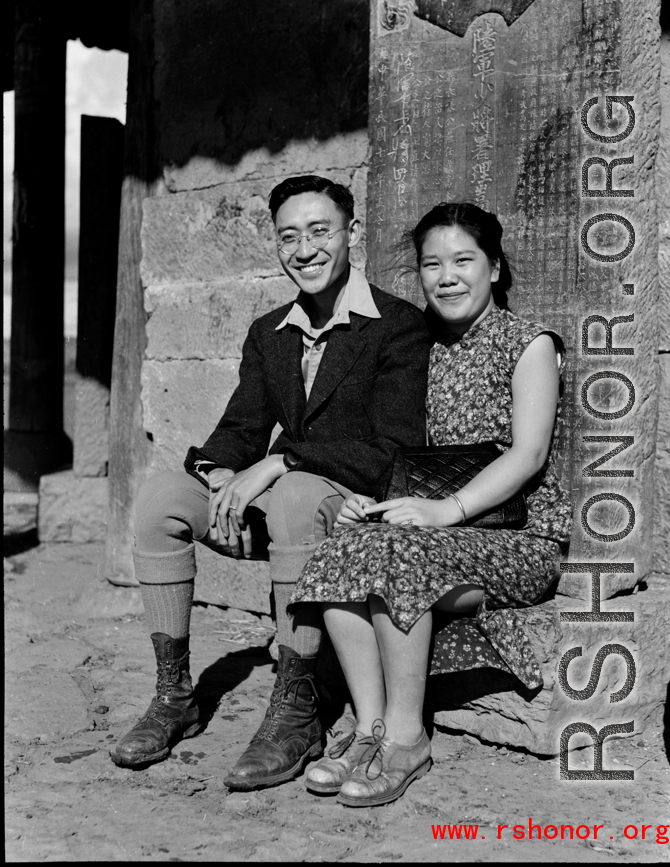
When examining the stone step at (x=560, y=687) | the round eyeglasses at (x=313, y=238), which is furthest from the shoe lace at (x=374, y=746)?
the round eyeglasses at (x=313, y=238)

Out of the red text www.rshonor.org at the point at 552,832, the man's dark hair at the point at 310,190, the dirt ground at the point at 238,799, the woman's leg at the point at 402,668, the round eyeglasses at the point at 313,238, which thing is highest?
the man's dark hair at the point at 310,190

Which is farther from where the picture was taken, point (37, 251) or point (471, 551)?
point (37, 251)

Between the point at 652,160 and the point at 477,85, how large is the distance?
620 mm

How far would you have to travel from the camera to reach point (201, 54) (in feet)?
13.6

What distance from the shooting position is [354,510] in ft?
7.93

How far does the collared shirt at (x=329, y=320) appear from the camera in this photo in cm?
268

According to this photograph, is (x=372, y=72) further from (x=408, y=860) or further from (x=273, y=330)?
(x=408, y=860)

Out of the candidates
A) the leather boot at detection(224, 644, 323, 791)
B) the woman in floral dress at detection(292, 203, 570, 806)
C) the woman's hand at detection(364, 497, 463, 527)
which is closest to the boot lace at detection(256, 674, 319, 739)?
the leather boot at detection(224, 644, 323, 791)

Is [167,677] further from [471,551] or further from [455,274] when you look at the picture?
[455,274]

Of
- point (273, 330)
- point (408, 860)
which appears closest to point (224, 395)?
point (273, 330)

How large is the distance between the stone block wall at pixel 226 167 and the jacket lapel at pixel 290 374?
3.21ft

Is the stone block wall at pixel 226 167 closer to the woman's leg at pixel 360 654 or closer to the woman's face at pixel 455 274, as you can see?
the woman's face at pixel 455 274

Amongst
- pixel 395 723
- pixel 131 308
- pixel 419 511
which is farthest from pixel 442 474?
pixel 131 308

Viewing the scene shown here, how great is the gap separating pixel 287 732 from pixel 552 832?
69 centimetres
